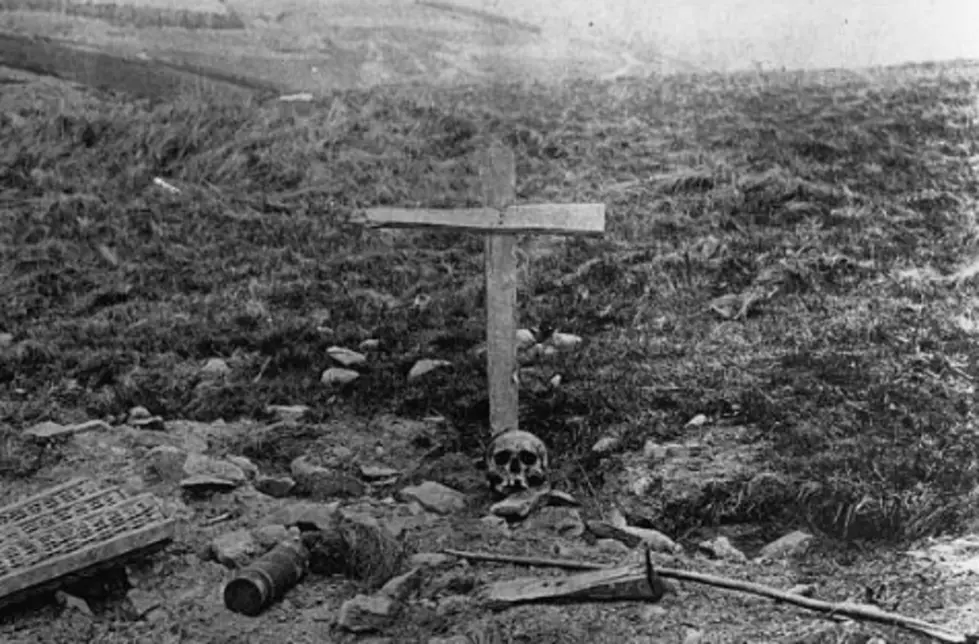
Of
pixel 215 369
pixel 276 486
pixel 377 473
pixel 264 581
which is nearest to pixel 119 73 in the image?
pixel 215 369

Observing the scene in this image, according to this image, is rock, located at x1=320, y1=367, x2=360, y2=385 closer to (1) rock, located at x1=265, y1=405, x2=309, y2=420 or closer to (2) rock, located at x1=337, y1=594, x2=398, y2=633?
(1) rock, located at x1=265, y1=405, x2=309, y2=420

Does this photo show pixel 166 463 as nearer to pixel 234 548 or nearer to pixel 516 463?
pixel 234 548

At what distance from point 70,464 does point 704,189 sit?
A: 2.72 m

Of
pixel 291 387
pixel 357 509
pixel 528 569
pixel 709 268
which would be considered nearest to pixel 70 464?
pixel 291 387

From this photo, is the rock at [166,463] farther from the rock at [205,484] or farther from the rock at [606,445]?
the rock at [606,445]

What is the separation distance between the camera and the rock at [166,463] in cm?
391

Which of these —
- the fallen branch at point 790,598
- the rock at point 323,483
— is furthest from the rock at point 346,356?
the fallen branch at point 790,598

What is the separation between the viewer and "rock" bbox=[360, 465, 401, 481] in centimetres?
399

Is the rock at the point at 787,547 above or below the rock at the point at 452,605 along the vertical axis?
above

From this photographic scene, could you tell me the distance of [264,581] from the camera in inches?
123

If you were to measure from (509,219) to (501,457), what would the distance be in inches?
35.1

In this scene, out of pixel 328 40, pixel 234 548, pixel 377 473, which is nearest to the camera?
pixel 234 548

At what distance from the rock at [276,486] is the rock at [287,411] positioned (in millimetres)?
391

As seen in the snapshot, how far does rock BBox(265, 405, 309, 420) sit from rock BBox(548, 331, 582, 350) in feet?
3.35
